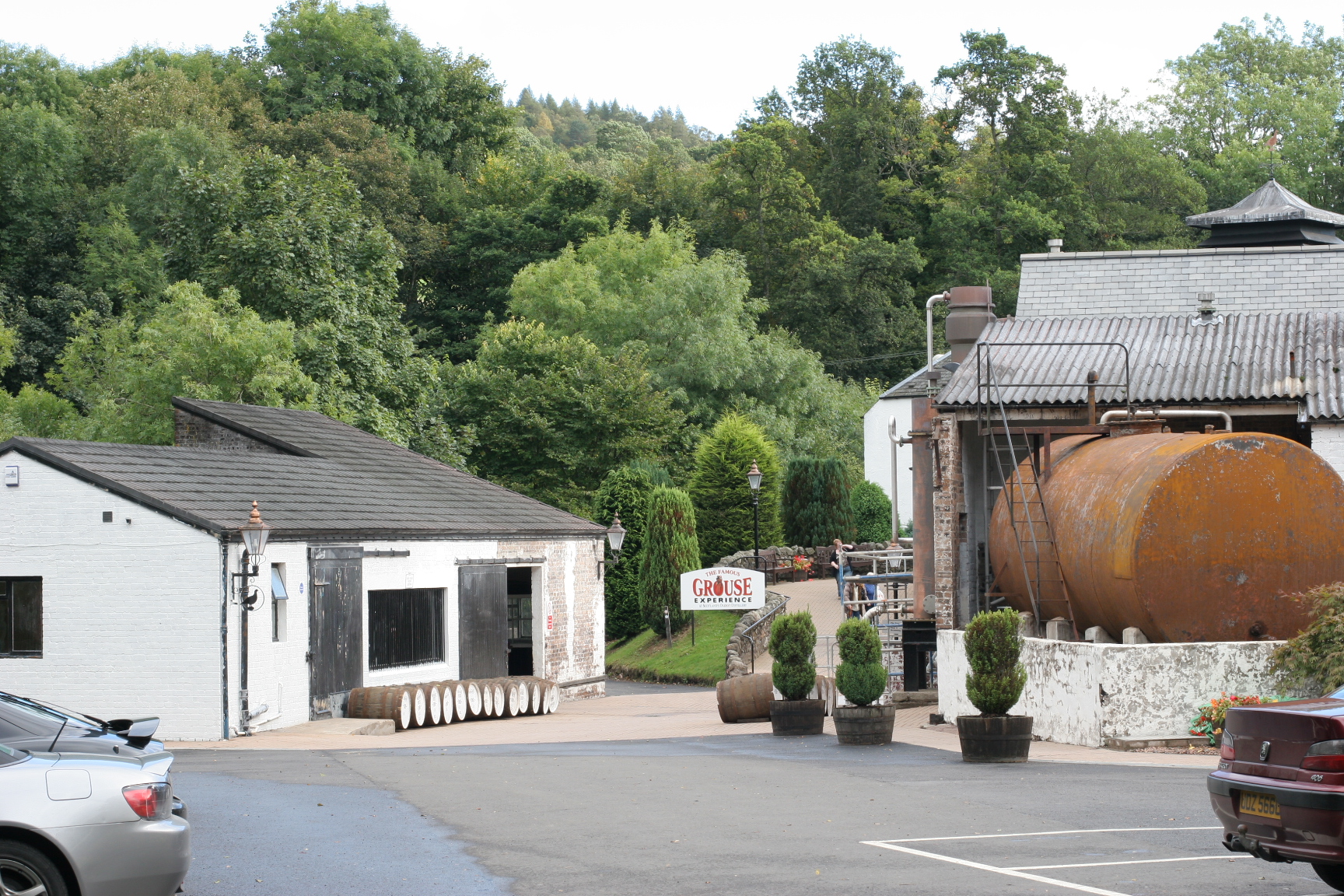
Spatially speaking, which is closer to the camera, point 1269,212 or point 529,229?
point 1269,212

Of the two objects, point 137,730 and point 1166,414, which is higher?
point 1166,414

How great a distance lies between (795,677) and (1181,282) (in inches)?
431

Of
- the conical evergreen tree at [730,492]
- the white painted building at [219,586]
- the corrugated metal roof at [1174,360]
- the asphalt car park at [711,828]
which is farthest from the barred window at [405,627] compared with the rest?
the conical evergreen tree at [730,492]

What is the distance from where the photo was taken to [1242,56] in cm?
8938

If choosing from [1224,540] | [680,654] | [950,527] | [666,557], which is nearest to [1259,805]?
[1224,540]

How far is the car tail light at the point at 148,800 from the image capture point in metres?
7.36

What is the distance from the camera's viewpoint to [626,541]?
4328cm

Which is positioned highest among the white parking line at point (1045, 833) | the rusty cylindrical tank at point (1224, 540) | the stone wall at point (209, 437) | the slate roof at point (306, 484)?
the stone wall at point (209, 437)

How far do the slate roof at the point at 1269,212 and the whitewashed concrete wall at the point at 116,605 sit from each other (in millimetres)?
27194

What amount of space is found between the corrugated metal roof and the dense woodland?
67.6 ft

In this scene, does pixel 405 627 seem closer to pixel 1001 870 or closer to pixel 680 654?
pixel 680 654

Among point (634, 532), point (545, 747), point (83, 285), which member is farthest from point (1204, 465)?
point (83, 285)

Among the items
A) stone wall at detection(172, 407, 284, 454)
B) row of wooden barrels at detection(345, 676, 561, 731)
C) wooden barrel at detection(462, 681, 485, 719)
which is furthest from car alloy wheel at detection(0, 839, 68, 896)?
stone wall at detection(172, 407, 284, 454)

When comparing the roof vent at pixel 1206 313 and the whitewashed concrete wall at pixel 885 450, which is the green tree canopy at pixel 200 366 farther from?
the whitewashed concrete wall at pixel 885 450
